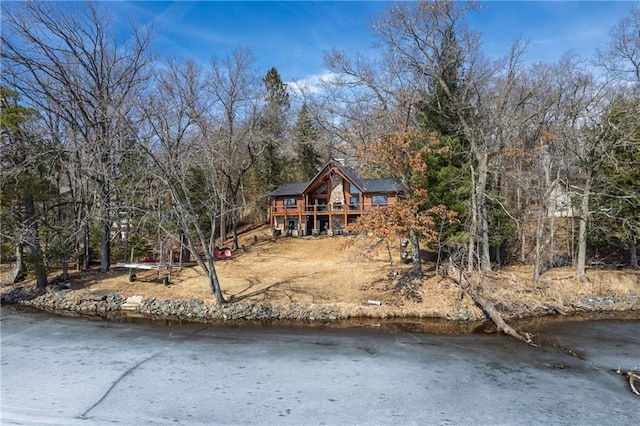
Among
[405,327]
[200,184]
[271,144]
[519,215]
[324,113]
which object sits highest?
[324,113]

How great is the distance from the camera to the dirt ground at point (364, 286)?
15297 millimetres

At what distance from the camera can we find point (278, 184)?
3741 cm

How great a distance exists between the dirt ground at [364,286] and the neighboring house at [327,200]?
9620 mm

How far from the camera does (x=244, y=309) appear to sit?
14.9 metres

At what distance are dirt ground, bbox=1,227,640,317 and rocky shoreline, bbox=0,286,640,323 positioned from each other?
21 cm

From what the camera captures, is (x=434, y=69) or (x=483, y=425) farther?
(x=434, y=69)

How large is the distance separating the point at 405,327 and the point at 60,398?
32.5ft

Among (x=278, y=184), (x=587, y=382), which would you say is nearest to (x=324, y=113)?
(x=278, y=184)

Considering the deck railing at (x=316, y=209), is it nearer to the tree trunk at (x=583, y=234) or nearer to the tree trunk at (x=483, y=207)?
the tree trunk at (x=483, y=207)

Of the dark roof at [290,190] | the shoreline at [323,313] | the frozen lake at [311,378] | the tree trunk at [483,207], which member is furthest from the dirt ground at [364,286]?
the dark roof at [290,190]

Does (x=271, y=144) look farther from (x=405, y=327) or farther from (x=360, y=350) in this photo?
(x=360, y=350)

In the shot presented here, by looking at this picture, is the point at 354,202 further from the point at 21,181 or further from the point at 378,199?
the point at 21,181

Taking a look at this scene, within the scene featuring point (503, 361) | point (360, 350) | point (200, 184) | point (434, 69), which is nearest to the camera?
point (503, 361)

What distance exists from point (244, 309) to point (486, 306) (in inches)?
345
